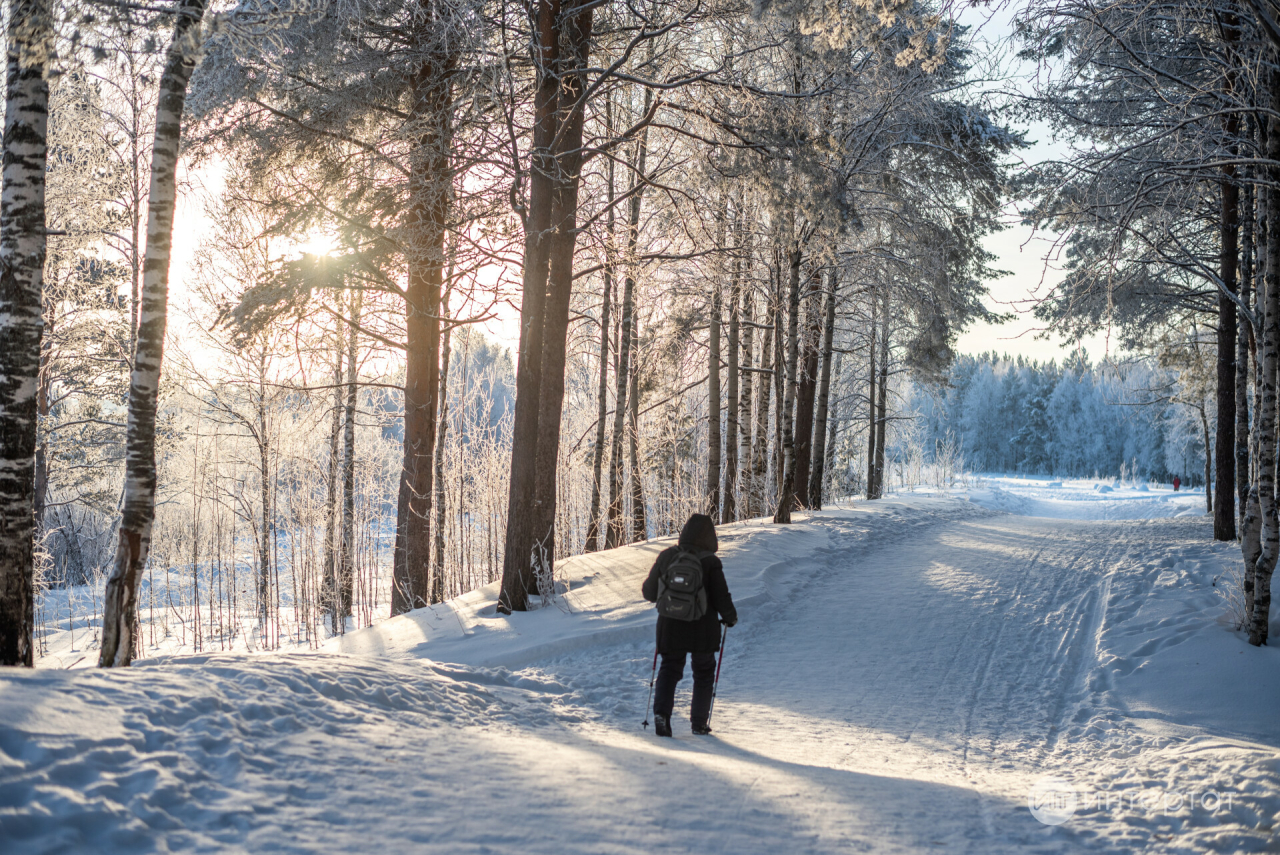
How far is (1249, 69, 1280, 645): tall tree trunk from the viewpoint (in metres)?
6.80

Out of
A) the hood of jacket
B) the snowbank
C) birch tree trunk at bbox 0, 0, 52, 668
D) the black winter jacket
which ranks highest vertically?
birch tree trunk at bbox 0, 0, 52, 668

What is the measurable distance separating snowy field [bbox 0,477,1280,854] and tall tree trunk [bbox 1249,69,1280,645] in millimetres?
476

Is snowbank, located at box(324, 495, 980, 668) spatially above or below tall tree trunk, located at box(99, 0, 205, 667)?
below

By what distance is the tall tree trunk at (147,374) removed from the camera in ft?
17.9

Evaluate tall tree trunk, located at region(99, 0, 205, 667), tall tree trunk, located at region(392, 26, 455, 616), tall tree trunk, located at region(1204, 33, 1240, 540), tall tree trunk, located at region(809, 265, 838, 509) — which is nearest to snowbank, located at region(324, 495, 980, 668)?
tall tree trunk, located at region(392, 26, 455, 616)

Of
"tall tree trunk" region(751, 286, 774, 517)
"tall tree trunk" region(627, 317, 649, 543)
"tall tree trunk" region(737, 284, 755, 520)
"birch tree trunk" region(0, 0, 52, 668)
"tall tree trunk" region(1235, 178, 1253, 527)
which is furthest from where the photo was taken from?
"tall tree trunk" region(751, 286, 774, 517)

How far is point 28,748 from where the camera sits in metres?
2.67

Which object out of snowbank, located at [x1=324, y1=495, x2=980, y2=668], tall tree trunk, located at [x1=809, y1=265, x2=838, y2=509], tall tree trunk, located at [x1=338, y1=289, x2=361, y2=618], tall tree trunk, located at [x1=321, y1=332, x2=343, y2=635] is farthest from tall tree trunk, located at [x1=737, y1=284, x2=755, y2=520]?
tall tree trunk, located at [x1=321, y1=332, x2=343, y2=635]

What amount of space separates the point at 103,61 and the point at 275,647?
25.8ft

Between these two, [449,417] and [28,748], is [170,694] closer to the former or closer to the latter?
[28,748]

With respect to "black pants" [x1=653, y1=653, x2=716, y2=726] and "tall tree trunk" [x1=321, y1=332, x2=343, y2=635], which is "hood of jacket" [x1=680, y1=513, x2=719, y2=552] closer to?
"black pants" [x1=653, y1=653, x2=716, y2=726]

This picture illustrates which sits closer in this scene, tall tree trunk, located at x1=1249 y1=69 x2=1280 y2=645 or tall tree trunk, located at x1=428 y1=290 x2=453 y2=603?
tall tree trunk, located at x1=1249 y1=69 x2=1280 y2=645

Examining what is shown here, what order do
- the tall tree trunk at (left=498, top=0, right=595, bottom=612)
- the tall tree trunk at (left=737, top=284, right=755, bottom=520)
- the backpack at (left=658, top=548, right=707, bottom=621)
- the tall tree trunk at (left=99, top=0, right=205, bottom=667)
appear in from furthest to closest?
1. the tall tree trunk at (left=737, top=284, right=755, bottom=520)
2. the tall tree trunk at (left=498, top=0, right=595, bottom=612)
3. the tall tree trunk at (left=99, top=0, right=205, bottom=667)
4. the backpack at (left=658, top=548, right=707, bottom=621)

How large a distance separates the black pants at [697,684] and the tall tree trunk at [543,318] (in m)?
3.63
